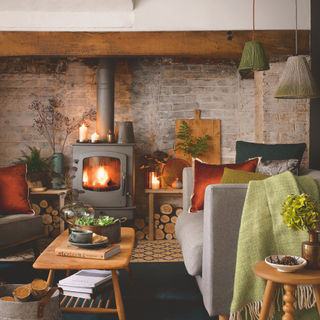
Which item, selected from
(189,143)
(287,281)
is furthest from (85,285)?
(189,143)

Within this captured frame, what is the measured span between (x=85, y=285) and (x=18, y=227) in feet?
3.91

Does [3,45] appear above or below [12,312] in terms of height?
above

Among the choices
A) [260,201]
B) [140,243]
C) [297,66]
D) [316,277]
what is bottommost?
[140,243]

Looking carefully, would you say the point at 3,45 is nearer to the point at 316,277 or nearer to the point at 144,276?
the point at 144,276

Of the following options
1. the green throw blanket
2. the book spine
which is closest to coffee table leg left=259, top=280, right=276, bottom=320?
the green throw blanket

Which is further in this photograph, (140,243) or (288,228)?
(140,243)

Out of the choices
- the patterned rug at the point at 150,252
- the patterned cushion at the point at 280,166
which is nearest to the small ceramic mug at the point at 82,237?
the patterned cushion at the point at 280,166

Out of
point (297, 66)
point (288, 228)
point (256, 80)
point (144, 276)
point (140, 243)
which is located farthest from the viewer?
point (140, 243)

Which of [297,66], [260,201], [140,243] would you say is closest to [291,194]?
[260,201]

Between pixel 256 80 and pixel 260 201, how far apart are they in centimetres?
225

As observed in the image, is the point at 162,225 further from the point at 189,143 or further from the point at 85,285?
the point at 85,285

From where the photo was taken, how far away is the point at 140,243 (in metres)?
3.89

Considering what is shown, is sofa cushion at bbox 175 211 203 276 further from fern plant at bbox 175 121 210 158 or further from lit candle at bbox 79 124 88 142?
lit candle at bbox 79 124 88 142

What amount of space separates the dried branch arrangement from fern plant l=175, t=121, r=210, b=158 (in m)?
1.09
